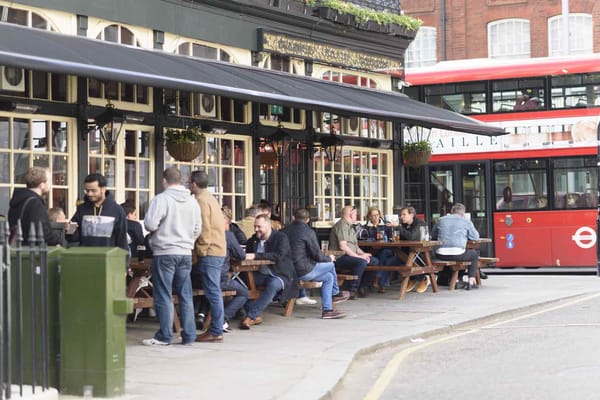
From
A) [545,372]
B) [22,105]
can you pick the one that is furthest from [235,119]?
[545,372]

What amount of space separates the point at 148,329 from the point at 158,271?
211 cm

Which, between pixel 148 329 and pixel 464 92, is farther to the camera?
pixel 464 92

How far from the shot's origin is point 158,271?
11.4m

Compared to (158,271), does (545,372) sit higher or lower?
lower

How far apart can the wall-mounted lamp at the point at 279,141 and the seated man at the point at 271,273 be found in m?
3.95

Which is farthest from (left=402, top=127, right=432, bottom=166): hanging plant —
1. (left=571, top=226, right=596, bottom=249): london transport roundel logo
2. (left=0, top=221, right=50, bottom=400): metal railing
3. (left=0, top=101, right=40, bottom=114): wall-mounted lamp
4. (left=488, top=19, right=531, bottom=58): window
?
(left=488, top=19, right=531, bottom=58): window

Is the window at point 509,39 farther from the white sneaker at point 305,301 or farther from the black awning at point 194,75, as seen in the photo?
the white sneaker at point 305,301

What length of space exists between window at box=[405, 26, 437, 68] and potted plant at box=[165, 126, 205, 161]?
27882mm

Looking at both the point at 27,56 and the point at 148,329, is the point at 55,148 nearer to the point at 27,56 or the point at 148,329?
the point at 148,329

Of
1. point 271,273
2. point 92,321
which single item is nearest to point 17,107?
point 271,273

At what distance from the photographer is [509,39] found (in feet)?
136

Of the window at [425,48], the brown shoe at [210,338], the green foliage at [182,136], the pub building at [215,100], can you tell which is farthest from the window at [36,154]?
the window at [425,48]

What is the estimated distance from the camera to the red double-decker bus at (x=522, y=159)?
Answer: 23.5 m

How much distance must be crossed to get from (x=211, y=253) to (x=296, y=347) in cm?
136
